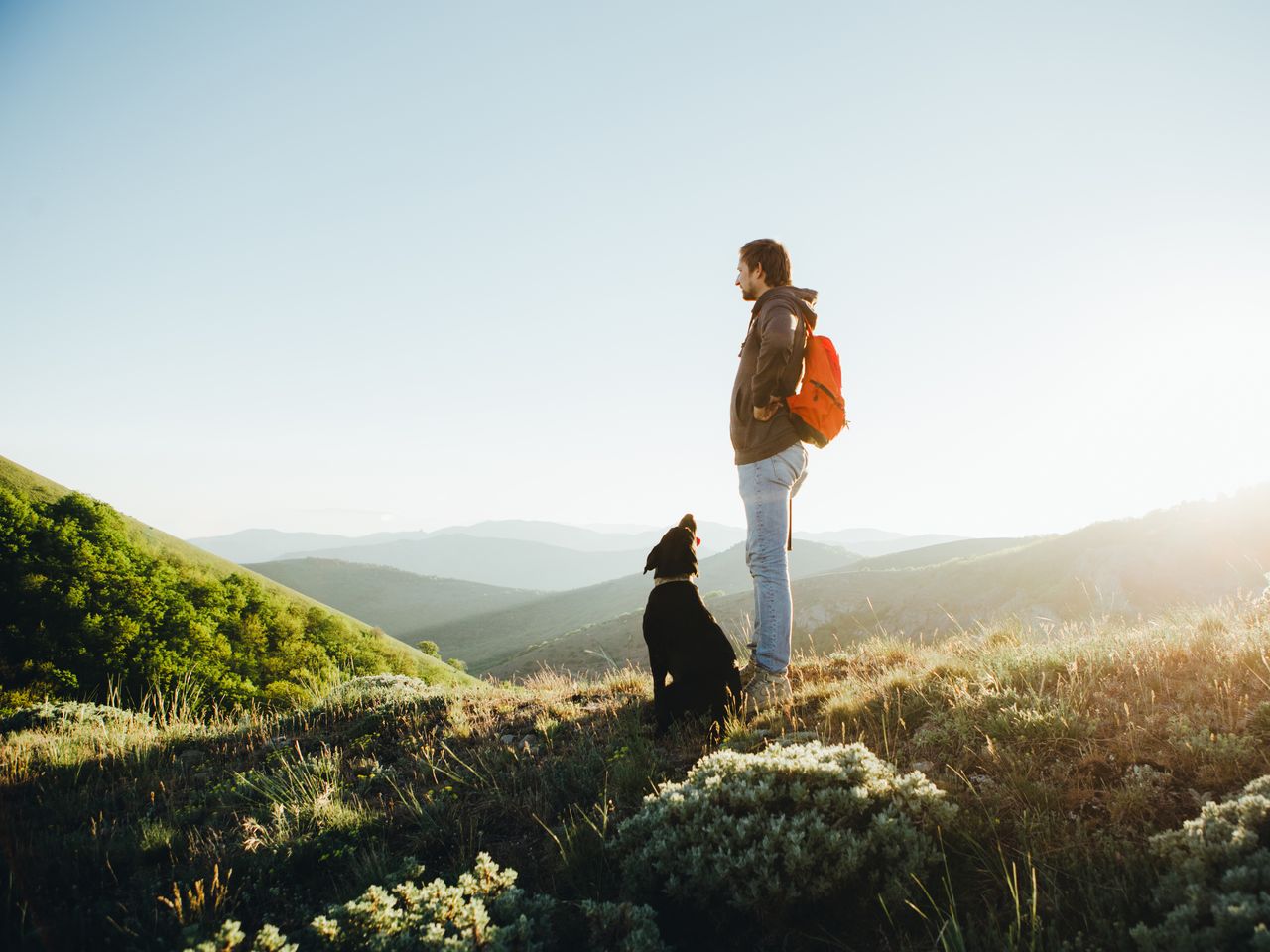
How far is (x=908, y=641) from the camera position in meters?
6.13

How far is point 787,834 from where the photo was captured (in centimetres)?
224

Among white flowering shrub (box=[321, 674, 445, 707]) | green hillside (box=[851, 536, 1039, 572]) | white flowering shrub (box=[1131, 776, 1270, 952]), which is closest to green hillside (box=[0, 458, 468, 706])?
white flowering shrub (box=[321, 674, 445, 707])

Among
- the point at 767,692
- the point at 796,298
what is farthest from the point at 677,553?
the point at 796,298

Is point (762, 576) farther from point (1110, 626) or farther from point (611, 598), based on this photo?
point (611, 598)

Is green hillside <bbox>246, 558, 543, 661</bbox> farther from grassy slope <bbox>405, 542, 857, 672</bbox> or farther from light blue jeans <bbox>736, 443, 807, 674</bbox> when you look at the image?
light blue jeans <bbox>736, 443, 807, 674</bbox>

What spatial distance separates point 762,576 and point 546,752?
6.99ft

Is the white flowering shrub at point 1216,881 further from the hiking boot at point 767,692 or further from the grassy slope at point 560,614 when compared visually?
the grassy slope at point 560,614

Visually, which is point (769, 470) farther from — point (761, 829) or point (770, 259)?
point (761, 829)

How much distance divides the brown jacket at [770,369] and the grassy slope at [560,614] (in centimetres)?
6558

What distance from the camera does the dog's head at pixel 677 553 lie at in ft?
14.7

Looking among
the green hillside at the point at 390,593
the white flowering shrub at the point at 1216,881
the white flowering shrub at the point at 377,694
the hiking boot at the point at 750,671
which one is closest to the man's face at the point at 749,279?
the hiking boot at the point at 750,671

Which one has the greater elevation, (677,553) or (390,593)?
Result: (677,553)

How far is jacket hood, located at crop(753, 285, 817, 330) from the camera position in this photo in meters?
4.40

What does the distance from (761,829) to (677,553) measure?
7.67ft
